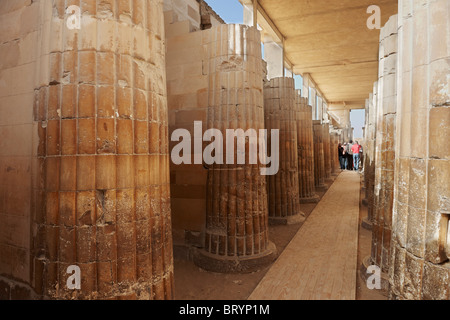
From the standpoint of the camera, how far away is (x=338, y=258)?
5.79 meters

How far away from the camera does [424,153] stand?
2088mm

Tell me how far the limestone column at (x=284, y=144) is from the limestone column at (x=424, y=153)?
653 cm

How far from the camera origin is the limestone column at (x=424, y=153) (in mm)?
1979

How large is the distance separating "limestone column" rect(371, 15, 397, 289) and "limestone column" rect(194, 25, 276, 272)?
1.95 m

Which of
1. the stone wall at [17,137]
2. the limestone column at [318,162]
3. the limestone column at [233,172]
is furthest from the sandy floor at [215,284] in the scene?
the limestone column at [318,162]

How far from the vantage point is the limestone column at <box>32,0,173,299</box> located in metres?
2.63

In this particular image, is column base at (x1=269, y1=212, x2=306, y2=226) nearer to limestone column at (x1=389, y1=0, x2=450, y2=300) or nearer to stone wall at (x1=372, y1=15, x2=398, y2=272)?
stone wall at (x1=372, y1=15, x2=398, y2=272)

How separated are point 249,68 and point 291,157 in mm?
4308

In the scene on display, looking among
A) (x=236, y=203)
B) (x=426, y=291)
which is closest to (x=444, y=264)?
(x=426, y=291)

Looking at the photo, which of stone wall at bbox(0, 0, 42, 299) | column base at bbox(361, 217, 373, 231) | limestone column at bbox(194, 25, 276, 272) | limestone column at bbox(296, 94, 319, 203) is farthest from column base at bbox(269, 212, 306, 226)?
stone wall at bbox(0, 0, 42, 299)

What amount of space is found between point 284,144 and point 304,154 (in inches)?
103

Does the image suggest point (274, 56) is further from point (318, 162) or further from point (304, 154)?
point (304, 154)

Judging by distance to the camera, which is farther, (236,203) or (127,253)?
(236,203)

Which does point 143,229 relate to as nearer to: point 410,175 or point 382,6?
point 410,175
